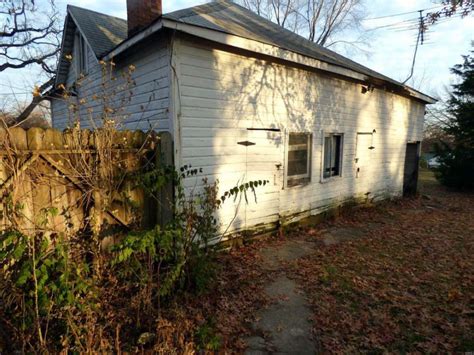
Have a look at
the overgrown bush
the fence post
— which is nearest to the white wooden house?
the fence post

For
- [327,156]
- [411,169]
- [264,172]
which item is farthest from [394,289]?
[411,169]

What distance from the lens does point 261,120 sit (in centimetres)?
576

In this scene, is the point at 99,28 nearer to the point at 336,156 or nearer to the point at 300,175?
the point at 300,175

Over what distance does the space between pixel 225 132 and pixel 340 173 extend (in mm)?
4412

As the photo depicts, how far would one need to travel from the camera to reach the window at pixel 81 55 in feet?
28.6

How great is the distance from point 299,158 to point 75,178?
488cm

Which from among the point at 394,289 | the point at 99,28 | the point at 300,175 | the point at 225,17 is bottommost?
the point at 394,289

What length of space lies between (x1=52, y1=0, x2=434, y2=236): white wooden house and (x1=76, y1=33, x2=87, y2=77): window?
6 cm

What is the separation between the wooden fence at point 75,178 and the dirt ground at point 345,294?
1777 millimetres

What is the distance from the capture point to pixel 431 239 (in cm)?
647

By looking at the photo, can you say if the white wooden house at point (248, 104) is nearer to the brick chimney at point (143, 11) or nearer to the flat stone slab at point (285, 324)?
the brick chimney at point (143, 11)

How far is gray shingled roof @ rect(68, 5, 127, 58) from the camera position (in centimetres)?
770

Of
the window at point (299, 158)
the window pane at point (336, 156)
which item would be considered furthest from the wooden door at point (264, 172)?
the window pane at point (336, 156)

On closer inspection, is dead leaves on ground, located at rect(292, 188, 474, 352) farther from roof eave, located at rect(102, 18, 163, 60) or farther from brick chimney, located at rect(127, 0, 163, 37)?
brick chimney, located at rect(127, 0, 163, 37)
